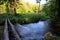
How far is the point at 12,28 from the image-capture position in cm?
175

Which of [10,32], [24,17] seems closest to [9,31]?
[10,32]

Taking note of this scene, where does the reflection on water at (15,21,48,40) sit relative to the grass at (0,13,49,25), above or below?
below

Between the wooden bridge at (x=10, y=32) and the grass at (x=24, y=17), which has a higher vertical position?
the grass at (x=24, y=17)

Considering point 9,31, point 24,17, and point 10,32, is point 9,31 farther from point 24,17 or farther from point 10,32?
point 24,17

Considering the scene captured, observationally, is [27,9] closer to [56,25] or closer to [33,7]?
[33,7]

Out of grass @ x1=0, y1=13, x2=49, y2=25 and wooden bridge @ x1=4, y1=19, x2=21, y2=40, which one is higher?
grass @ x1=0, y1=13, x2=49, y2=25

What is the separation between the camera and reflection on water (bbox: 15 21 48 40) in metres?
1.70

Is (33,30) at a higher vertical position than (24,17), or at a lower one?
lower

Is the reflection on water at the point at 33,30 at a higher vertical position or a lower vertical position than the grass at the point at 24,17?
lower

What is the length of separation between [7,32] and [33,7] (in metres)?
0.45

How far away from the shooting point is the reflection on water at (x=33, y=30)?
170 cm

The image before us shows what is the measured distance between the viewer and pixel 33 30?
1737mm

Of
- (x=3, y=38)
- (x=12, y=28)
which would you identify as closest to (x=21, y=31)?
(x=12, y=28)

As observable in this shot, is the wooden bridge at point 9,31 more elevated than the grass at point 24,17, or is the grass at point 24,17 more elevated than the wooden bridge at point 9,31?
the grass at point 24,17
